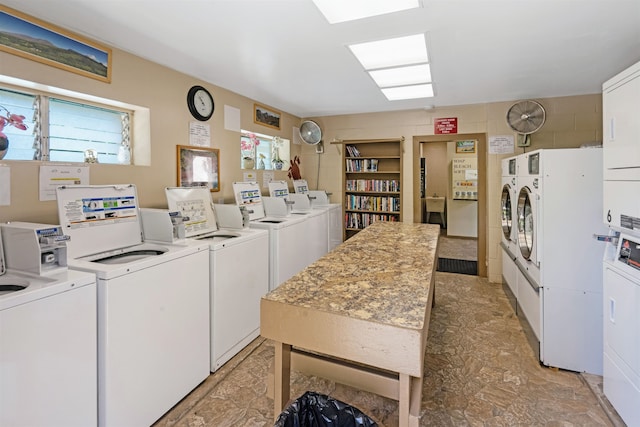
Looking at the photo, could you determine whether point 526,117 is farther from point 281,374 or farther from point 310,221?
point 281,374

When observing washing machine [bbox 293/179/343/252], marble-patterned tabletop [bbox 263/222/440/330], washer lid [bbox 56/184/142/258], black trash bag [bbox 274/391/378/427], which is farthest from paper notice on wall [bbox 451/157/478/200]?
black trash bag [bbox 274/391/378/427]

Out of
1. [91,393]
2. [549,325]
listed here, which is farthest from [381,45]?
[91,393]

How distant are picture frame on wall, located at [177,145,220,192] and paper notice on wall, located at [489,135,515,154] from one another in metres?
3.54

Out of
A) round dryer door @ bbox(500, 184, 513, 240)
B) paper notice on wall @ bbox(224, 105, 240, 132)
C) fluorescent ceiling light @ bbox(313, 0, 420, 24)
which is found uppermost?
fluorescent ceiling light @ bbox(313, 0, 420, 24)

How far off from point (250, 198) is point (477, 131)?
3.23 m

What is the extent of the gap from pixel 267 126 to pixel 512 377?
150 inches

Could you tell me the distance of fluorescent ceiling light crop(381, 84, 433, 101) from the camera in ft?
11.7

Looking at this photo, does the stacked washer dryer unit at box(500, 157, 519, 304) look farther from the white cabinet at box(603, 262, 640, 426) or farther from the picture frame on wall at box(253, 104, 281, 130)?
the picture frame on wall at box(253, 104, 281, 130)

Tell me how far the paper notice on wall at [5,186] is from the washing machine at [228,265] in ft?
3.10

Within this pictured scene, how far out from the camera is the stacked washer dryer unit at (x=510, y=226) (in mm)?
3314

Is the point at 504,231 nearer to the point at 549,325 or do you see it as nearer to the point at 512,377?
the point at 549,325

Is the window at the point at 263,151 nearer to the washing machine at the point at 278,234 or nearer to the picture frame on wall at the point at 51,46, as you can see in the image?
the washing machine at the point at 278,234

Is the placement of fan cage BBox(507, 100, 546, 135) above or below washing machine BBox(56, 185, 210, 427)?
above

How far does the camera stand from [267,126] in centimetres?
442
